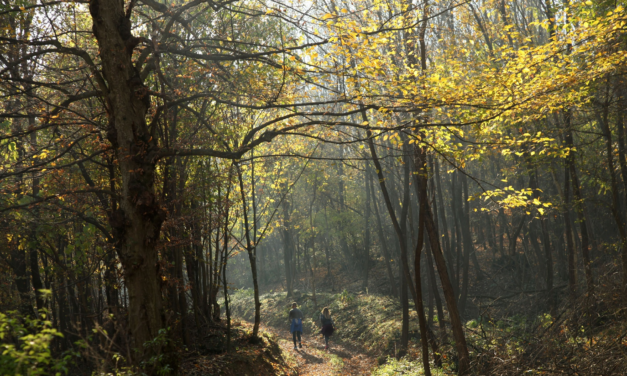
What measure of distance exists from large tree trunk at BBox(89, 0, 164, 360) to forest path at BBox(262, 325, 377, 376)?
7174mm

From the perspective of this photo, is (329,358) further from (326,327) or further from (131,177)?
(131,177)

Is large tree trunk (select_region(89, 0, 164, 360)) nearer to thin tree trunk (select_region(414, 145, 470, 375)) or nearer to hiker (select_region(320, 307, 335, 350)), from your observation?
thin tree trunk (select_region(414, 145, 470, 375))

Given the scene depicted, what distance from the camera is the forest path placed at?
12062 mm

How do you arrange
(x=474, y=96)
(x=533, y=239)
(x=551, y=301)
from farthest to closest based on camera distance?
(x=533, y=239) < (x=551, y=301) < (x=474, y=96)

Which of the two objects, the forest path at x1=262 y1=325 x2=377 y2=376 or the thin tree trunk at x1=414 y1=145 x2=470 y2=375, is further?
the forest path at x1=262 y1=325 x2=377 y2=376

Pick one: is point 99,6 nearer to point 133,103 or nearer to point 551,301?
point 133,103

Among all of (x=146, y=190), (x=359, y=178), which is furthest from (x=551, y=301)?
(x=359, y=178)

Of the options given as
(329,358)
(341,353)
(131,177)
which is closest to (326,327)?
(341,353)

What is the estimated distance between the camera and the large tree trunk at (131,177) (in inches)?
212

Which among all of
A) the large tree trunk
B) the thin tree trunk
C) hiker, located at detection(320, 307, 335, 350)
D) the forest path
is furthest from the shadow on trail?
the large tree trunk

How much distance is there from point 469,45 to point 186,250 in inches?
572

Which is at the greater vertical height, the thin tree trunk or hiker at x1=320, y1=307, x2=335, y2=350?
the thin tree trunk

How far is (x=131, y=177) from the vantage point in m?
5.44

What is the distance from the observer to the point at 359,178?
33.7 metres
